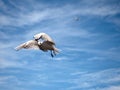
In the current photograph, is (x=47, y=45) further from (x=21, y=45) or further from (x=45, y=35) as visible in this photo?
(x=21, y=45)

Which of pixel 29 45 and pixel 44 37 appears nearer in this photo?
pixel 44 37

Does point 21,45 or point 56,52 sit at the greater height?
point 21,45

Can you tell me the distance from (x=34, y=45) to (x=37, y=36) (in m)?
1.29

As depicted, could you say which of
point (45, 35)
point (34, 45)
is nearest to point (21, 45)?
point (34, 45)

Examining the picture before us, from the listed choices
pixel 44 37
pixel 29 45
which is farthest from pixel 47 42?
pixel 29 45

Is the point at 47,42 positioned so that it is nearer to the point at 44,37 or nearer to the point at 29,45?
the point at 44,37

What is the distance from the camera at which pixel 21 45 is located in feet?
88.8

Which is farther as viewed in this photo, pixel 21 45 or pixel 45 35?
pixel 21 45

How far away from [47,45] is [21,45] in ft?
9.27

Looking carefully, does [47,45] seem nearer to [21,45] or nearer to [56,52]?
[56,52]

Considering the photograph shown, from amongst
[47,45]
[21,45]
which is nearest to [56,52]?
[47,45]

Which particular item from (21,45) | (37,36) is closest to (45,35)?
(37,36)

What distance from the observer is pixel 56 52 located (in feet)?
84.2

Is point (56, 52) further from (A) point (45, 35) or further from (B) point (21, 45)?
(B) point (21, 45)
